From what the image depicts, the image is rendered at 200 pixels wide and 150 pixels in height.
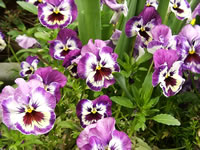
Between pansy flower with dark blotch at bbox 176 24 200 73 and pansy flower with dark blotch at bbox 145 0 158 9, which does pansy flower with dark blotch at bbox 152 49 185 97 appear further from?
pansy flower with dark blotch at bbox 145 0 158 9

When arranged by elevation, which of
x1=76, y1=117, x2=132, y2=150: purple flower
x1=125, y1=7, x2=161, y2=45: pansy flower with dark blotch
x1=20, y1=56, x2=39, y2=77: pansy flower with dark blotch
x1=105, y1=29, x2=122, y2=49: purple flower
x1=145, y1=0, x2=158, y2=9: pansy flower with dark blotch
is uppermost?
x1=145, y1=0, x2=158, y2=9: pansy flower with dark blotch

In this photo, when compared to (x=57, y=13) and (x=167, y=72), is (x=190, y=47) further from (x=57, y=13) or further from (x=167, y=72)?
(x=57, y=13)

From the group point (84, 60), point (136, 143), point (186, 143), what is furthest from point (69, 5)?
point (186, 143)

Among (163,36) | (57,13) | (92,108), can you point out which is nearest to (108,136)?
(92,108)

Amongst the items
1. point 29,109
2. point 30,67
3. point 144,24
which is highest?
point 144,24

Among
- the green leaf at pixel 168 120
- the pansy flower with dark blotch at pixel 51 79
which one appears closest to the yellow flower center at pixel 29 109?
the pansy flower with dark blotch at pixel 51 79

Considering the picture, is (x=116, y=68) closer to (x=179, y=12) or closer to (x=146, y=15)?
(x=146, y=15)

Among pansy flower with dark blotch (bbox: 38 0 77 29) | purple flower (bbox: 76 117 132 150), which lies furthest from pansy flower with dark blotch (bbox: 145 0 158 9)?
Answer: purple flower (bbox: 76 117 132 150)
